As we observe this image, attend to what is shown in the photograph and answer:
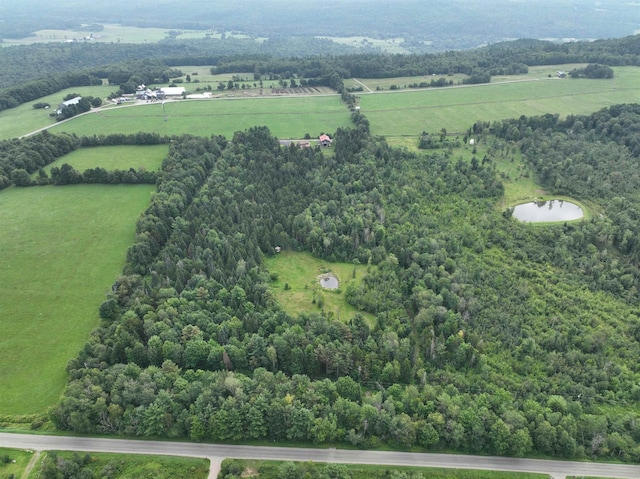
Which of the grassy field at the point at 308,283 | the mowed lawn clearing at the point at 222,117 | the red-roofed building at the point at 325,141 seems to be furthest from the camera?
the mowed lawn clearing at the point at 222,117

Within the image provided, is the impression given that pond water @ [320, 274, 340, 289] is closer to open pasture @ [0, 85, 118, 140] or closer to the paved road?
the paved road

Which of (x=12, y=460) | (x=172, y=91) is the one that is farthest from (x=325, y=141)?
(x=12, y=460)

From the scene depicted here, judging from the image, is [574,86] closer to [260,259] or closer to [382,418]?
[260,259]

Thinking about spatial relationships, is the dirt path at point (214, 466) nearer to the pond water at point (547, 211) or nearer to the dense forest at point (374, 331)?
the dense forest at point (374, 331)

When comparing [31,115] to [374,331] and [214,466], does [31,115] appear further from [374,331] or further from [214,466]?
[214,466]

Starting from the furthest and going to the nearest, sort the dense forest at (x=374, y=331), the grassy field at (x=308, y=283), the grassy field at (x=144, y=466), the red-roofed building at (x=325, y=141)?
the red-roofed building at (x=325, y=141), the grassy field at (x=308, y=283), the dense forest at (x=374, y=331), the grassy field at (x=144, y=466)

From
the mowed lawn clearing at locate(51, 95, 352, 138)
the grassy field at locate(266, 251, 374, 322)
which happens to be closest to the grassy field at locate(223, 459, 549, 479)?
the grassy field at locate(266, 251, 374, 322)

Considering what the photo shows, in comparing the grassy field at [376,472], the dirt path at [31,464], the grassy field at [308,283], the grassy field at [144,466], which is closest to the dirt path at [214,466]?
the grassy field at [144,466]
